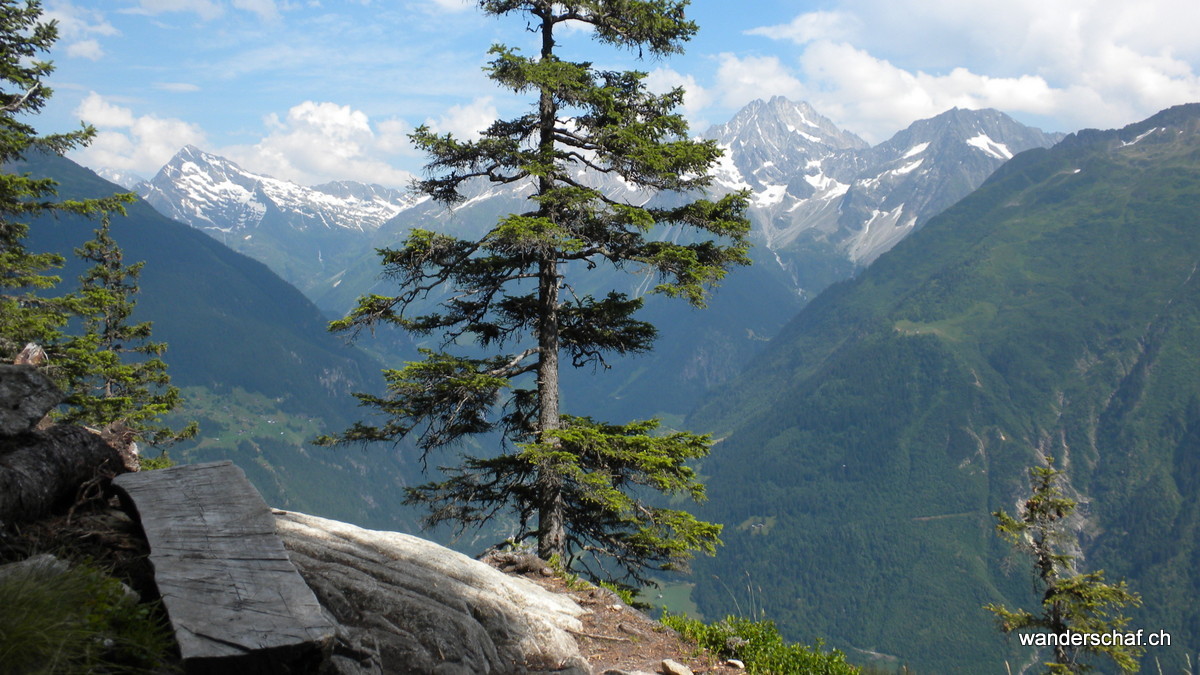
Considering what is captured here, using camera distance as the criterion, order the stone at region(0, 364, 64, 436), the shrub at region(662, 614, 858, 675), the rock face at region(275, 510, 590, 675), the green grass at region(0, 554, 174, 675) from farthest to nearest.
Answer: the shrub at region(662, 614, 858, 675) → the rock face at region(275, 510, 590, 675) → the stone at region(0, 364, 64, 436) → the green grass at region(0, 554, 174, 675)

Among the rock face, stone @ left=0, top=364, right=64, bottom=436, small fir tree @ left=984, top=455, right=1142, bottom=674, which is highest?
stone @ left=0, top=364, right=64, bottom=436

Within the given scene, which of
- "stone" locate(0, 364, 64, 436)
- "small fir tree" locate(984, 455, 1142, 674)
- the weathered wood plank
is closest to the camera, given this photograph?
the weathered wood plank

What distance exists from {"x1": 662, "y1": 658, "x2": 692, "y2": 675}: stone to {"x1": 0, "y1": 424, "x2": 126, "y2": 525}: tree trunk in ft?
21.8

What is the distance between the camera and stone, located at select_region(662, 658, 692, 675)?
8469 millimetres

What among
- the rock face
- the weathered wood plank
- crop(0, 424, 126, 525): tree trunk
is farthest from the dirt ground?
crop(0, 424, 126, 525): tree trunk

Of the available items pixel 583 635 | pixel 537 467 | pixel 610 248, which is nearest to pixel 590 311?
pixel 610 248

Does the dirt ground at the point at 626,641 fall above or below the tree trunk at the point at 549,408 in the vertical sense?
below

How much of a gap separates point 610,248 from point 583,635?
802 cm

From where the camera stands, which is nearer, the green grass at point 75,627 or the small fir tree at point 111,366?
the green grass at point 75,627

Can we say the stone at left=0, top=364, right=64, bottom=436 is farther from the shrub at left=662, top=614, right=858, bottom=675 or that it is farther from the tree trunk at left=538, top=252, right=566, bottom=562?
the shrub at left=662, top=614, right=858, bottom=675

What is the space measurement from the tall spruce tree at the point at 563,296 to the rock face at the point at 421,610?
124 inches

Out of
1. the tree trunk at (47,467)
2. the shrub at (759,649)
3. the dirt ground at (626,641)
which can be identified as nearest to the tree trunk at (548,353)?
the dirt ground at (626,641)

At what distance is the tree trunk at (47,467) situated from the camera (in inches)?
261

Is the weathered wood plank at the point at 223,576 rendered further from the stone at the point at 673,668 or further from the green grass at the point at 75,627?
the stone at the point at 673,668
